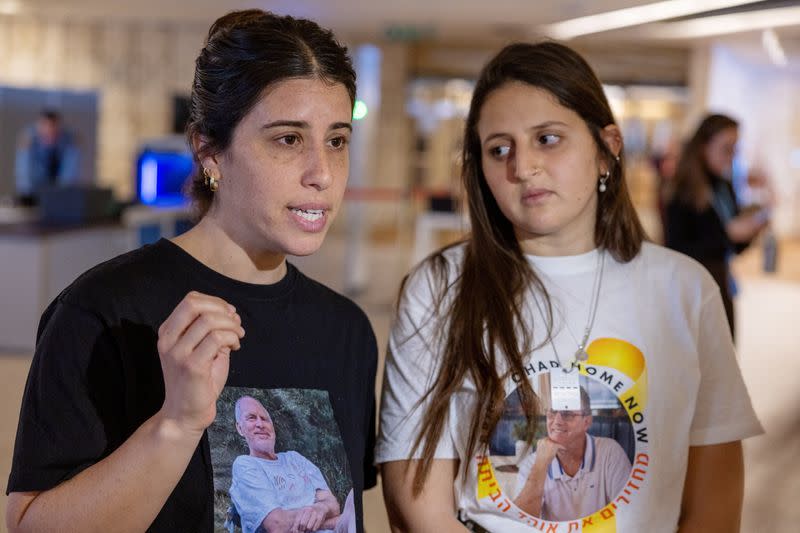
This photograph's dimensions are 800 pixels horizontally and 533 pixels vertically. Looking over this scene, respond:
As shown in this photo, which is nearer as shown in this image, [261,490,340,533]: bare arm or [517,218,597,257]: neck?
[261,490,340,533]: bare arm

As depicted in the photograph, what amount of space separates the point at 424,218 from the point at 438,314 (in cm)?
715

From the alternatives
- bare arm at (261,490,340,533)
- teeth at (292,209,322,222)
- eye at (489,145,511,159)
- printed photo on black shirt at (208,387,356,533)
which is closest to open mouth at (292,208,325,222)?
teeth at (292,209,322,222)

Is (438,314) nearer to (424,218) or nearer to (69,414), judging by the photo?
(69,414)

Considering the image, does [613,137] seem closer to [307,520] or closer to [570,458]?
[570,458]

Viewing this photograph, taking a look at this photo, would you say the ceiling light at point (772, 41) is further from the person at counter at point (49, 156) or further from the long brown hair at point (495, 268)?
the person at counter at point (49, 156)

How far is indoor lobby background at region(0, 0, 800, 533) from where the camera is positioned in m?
6.22

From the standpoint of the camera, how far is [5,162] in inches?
514

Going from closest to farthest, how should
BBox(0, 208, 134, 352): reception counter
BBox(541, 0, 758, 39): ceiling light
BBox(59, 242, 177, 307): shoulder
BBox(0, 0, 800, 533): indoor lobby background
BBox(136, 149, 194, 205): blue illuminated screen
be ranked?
BBox(59, 242, 177, 307): shoulder < BBox(541, 0, 758, 39): ceiling light < BBox(0, 208, 134, 352): reception counter < BBox(0, 0, 800, 533): indoor lobby background < BBox(136, 149, 194, 205): blue illuminated screen

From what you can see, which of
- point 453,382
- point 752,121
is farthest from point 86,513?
point 752,121

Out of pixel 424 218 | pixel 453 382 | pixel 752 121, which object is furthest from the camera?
pixel 752 121

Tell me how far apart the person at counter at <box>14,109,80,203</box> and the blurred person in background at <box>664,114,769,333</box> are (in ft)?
21.7

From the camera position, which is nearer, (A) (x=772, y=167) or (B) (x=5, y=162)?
(B) (x=5, y=162)

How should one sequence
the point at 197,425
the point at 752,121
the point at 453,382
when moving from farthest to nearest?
1. the point at 752,121
2. the point at 453,382
3. the point at 197,425

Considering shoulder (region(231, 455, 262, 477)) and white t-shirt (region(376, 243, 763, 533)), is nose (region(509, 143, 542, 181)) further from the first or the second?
shoulder (region(231, 455, 262, 477))
